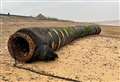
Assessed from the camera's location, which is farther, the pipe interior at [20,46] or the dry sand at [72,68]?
the pipe interior at [20,46]

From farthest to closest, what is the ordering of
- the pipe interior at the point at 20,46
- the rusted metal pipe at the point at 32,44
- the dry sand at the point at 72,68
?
the pipe interior at the point at 20,46 → the rusted metal pipe at the point at 32,44 → the dry sand at the point at 72,68

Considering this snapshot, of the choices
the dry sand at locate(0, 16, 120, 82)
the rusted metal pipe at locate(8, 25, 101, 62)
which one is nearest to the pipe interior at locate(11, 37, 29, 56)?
the rusted metal pipe at locate(8, 25, 101, 62)

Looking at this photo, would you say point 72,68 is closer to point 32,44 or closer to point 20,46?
point 32,44

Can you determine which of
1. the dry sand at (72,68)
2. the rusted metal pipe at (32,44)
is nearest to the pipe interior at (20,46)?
the rusted metal pipe at (32,44)

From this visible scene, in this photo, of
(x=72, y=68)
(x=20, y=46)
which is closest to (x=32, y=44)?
(x=20, y=46)

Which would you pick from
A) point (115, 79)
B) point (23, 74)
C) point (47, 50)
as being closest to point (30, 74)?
point (23, 74)

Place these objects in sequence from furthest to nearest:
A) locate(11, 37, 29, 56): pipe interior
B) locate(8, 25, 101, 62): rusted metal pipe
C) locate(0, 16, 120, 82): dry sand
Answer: locate(11, 37, 29, 56): pipe interior
locate(8, 25, 101, 62): rusted metal pipe
locate(0, 16, 120, 82): dry sand

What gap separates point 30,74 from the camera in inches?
263

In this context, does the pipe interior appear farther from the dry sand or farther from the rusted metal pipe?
the dry sand

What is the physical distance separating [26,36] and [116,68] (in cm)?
250

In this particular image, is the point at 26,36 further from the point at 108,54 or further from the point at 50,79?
the point at 108,54

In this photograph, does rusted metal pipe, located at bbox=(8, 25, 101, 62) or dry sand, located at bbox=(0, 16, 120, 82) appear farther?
rusted metal pipe, located at bbox=(8, 25, 101, 62)

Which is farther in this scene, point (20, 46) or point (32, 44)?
point (20, 46)

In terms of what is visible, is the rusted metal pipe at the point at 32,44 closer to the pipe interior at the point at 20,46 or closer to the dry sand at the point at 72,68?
the pipe interior at the point at 20,46
